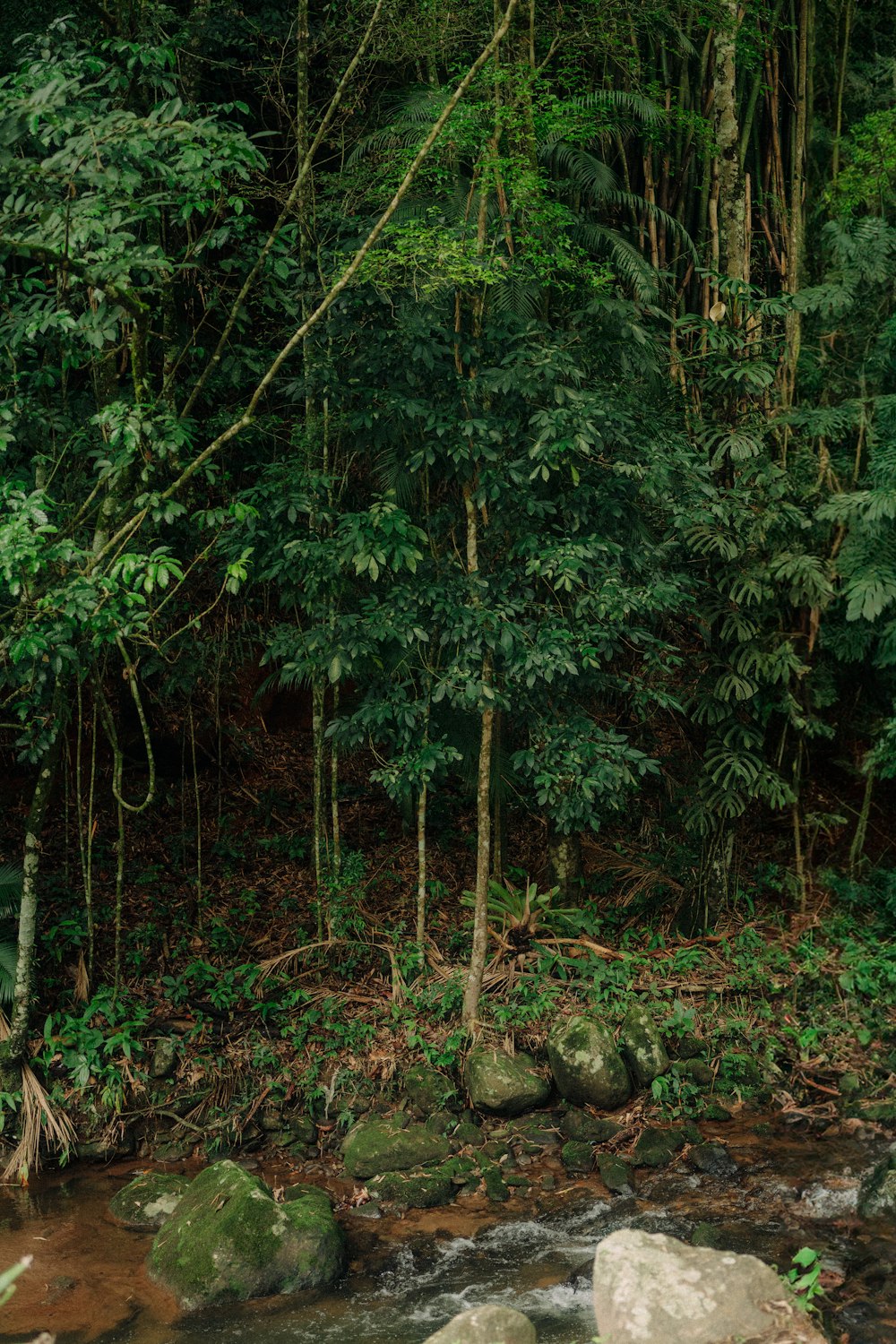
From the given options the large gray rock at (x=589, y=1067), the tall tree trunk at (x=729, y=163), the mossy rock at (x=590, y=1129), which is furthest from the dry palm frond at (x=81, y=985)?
the tall tree trunk at (x=729, y=163)

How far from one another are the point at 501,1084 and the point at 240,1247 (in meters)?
1.96

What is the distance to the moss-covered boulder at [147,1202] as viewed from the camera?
220 inches

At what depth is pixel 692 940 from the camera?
7.91 metres

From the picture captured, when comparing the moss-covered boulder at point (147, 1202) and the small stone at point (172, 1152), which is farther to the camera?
the small stone at point (172, 1152)

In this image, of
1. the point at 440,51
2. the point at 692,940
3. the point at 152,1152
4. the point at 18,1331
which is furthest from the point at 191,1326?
the point at 440,51

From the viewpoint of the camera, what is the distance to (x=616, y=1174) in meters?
5.86

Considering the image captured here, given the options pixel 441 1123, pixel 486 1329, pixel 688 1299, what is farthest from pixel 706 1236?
pixel 486 1329

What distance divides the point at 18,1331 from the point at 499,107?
643 centimetres

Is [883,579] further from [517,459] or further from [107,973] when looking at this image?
[107,973]

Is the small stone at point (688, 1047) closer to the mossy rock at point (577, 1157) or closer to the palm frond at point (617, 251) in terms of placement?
the mossy rock at point (577, 1157)

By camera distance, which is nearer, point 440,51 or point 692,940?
point 440,51

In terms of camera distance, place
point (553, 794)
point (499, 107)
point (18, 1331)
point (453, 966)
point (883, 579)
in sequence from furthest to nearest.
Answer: point (453, 966)
point (883, 579)
point (553, 794)
point (499, 107)
point (18, 1331)

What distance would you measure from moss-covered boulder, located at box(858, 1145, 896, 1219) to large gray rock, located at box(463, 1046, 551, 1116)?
1882 millimetres

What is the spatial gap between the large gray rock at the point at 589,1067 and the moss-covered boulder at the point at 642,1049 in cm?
10
